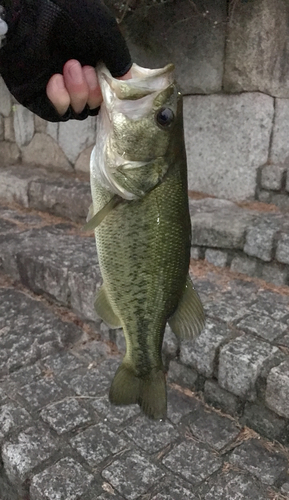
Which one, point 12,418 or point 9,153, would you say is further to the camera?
point 9,153

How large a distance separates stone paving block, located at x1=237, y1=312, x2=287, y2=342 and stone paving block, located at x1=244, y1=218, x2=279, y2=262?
0.51 metres

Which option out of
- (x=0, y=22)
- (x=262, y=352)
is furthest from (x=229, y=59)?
(x=0, y=22)

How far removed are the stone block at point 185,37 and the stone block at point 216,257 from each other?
1320mm

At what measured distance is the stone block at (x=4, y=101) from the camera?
19.7ft

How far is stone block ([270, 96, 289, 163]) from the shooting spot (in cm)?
355

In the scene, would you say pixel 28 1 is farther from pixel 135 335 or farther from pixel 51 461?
pixel 51 461

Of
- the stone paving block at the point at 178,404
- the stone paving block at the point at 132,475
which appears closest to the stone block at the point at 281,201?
the stone paving block at the point at 178,404

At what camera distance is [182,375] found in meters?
2.94

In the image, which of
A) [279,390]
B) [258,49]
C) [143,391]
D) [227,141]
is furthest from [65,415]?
[258,49]

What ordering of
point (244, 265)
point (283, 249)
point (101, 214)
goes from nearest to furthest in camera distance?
point (101, 214), point (283, 249), point (244, 265)

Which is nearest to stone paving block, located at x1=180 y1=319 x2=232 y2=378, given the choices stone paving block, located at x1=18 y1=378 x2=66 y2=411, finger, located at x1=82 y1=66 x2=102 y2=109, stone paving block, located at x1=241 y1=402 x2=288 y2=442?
stone paving block, located at x1=241 y1=402 x2=288 y2=442

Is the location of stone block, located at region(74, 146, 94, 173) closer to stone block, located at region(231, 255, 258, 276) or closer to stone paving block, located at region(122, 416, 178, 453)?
stone block, located at region(231, 255, 258, 276)

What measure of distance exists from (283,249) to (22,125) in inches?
155

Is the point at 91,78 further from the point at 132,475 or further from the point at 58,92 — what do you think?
the point at 132,475
